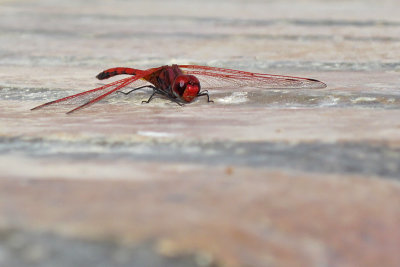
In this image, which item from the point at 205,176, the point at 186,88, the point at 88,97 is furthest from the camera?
the point at 186,88

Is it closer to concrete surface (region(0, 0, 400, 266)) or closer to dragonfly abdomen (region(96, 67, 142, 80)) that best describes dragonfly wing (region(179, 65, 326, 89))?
concrete surface (region(0, 0, 400, 266))

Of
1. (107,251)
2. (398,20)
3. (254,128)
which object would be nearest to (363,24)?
(398,20)

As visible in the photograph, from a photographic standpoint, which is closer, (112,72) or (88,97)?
(88,97)

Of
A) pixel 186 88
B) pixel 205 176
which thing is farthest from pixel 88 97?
pixel 205 176

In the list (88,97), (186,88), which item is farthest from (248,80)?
(88,97)

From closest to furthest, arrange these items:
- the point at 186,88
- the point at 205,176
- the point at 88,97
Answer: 1. the point at 205,176
2. the point at 88,97
3. the point at 186,88

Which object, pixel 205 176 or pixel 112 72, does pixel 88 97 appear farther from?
pixel 205 176

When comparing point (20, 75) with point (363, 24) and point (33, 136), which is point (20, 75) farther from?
point (363, 24)

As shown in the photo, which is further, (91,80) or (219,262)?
→ (91,80)
